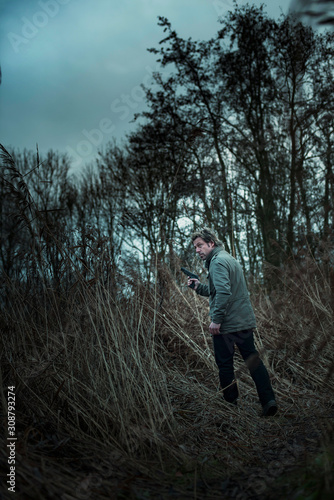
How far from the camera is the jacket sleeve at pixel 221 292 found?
3529 millimetres

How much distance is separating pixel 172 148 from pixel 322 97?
4402mm

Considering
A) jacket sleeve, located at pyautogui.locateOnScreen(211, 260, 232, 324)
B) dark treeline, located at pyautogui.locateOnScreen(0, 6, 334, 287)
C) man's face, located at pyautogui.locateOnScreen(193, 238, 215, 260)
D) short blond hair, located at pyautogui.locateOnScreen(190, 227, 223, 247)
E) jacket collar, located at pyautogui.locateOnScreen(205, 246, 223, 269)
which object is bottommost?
jacket sleeve, located at pyautogui.locateOnScreen(211, 260, 232, 324)

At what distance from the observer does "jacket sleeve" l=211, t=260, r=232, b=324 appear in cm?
353

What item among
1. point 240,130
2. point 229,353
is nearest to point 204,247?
point 229,353

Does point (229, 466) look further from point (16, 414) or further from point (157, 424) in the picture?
point (16, 414)

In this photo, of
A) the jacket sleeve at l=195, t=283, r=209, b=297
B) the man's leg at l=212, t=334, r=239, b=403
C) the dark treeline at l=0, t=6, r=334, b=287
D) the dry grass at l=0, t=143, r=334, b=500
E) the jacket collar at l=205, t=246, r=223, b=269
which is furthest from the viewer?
the dark treeline at l=0, t=6, r=334, b=287

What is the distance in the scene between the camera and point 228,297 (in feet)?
11.6

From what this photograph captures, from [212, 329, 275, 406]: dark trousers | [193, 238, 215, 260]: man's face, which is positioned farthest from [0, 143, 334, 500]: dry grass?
[193, 238, 215, 260]: man's face

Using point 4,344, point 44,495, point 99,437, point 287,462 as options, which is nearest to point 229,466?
point 287,462

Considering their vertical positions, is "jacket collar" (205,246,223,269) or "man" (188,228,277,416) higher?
"jacket collar" (205,246,223,269)

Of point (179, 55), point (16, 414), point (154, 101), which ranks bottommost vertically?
point (16, 414)

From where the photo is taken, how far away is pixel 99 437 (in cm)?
229

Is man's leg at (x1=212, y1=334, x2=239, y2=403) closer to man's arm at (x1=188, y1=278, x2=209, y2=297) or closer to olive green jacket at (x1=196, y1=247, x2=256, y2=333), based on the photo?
olive green jacket at (x1=196, y1=247, x2=256, y2=333)

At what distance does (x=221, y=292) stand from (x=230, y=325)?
31cm
